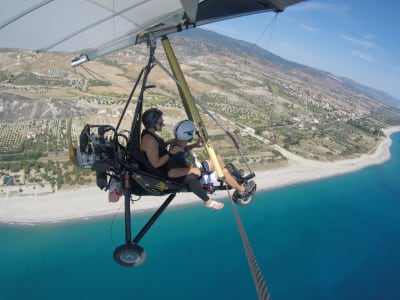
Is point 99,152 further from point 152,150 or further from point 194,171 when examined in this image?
point 194,171

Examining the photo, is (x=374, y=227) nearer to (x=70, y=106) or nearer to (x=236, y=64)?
(x=70, y=106)

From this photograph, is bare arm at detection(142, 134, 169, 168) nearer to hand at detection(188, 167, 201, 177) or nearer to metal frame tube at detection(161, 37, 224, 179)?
hand at detection(188, 167, 201, 177)

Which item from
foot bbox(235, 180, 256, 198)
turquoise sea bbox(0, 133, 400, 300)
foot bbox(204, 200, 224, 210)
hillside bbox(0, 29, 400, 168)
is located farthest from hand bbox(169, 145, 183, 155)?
hillside bbox(0, 29, 400, 168)

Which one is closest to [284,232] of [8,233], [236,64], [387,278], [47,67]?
[387,278]

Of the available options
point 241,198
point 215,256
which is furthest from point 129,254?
point 215,256

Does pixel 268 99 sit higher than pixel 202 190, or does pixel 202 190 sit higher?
pixel 202 190

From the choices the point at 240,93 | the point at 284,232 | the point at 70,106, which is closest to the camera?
the point at 284,232
